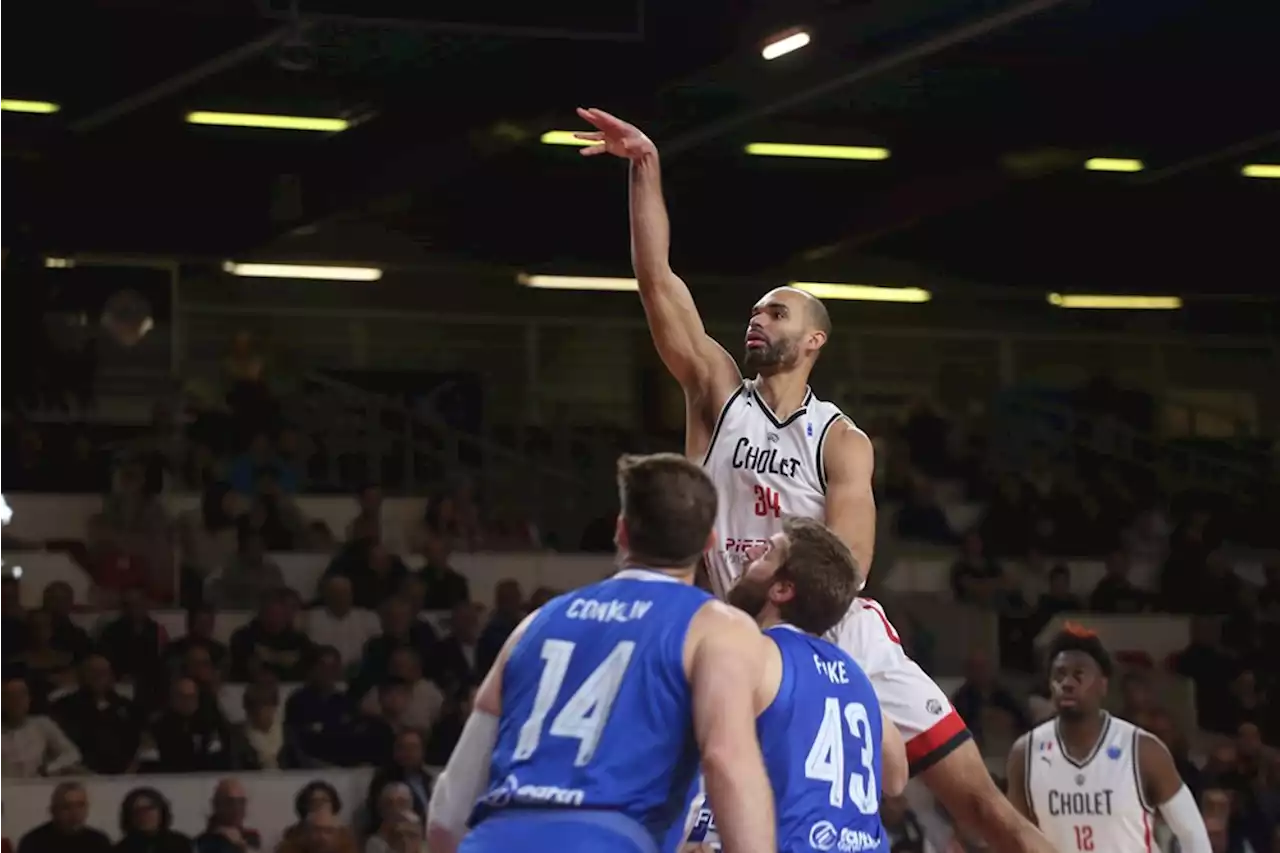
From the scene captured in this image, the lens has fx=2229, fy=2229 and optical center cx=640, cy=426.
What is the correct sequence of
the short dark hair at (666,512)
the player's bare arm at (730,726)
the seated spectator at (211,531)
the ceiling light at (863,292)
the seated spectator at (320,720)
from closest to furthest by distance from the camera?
the player's bare arm at (730,726), the short dark hair at (666,512), the seated spectator at (320,720), the seated spectator at (211,531), the ceiling light at (863,292)

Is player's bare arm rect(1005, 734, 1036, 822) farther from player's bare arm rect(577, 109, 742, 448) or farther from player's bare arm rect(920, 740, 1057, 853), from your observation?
player's bare arm rect(577, 109, 742, 448)

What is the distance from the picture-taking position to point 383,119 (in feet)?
62.0

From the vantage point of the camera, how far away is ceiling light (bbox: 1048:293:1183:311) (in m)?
25.0

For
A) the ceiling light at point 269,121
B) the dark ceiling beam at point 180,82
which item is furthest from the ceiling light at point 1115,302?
the dark ceiling beam at point 180,82

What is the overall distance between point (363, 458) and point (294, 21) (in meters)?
7.17

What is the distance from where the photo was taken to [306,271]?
22.7 metres

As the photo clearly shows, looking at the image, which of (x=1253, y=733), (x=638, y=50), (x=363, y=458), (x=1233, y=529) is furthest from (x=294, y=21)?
(x=1233, y=529)

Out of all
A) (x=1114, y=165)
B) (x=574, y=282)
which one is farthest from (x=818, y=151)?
(x=574, y=282)

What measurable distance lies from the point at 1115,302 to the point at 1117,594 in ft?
22.9

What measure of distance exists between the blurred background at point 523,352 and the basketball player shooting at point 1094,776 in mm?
3729

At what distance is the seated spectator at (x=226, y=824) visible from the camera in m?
13.2

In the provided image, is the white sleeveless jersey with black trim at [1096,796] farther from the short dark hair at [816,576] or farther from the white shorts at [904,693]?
the short dark hair at [816,576]

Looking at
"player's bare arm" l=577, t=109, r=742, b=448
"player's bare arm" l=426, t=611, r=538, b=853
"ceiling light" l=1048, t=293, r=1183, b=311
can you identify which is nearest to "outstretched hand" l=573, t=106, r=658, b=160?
"player's bare arm" l=577, t=109, r=742, b=448

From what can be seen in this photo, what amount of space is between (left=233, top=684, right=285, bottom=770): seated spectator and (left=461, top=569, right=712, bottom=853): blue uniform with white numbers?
30.1ft
